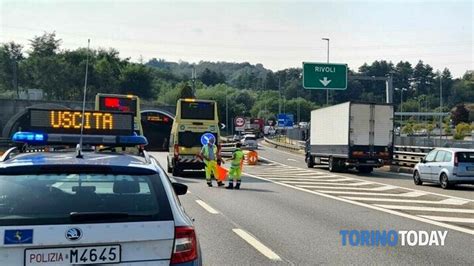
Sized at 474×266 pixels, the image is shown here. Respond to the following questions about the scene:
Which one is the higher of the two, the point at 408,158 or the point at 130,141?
the point at 130,141

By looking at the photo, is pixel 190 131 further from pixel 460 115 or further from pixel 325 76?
pixel 460 115

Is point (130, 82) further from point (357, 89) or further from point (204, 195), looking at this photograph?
point (204, 195)

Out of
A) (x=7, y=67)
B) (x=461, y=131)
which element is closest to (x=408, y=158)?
(x=461, y=131)

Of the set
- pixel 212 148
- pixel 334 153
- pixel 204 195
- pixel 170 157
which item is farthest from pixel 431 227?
pixel 334 153

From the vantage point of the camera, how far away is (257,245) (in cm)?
847

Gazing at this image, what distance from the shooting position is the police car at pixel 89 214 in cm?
360

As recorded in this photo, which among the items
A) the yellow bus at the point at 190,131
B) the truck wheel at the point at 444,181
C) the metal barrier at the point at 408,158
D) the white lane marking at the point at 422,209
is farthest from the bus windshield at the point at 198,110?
the white lane marking at the point at 422,209

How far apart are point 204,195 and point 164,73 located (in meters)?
173

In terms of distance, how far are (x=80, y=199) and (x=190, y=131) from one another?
69.1 ft

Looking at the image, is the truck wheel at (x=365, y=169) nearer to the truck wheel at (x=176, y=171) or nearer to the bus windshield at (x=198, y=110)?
the bus windshield at (x=198, y=110)

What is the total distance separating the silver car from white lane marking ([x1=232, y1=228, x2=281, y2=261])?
11.7m

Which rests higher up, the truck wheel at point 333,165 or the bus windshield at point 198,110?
the bus windshield at point 198,110

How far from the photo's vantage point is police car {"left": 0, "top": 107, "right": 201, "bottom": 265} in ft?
11.8

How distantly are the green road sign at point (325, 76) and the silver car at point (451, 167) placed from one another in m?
16.8
